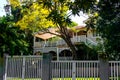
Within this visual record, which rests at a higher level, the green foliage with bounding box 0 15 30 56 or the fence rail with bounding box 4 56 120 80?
the green foliage with bounding box 0 15 30 56

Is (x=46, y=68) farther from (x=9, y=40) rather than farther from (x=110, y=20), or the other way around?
(x=110, y=20)

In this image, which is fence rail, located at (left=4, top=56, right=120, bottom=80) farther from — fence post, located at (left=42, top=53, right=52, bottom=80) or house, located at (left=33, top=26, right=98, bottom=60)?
house, located at (left=33, top=26, right=98, bottom=60)

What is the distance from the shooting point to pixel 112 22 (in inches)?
423

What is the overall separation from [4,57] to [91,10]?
924 cm

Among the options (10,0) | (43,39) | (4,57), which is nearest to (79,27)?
(43,39)

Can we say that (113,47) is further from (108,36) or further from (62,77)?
(62,77)

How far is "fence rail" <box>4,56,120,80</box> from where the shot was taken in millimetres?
16469

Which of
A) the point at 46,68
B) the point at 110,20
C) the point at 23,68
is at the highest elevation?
the point at 110,20

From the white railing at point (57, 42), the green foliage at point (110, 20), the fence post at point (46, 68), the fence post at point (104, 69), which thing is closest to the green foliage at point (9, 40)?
the fence post at point (46, 68)

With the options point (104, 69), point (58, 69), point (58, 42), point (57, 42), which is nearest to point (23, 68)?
point (58, 69)

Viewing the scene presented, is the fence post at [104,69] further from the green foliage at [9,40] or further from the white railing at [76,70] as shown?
the green foliage at [9,40]

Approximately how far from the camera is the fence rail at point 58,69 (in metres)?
16.5

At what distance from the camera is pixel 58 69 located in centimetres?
1725

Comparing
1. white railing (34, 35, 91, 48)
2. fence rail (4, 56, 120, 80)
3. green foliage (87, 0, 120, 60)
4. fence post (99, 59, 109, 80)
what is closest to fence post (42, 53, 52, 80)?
fence rail (4, 56, 120, 80)
